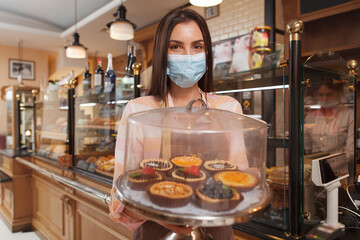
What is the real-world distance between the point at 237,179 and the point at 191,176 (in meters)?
0.13

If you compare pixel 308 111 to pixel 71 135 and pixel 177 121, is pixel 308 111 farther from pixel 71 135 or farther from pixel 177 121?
pixel 71 135

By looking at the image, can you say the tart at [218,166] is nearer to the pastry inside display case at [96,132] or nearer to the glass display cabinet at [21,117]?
the pastry inside display case at [96,132]

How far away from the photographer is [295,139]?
3.71 ft

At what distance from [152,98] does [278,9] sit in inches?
125

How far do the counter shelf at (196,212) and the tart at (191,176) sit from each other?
0.23 feet

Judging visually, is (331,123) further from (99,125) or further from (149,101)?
(99,125)

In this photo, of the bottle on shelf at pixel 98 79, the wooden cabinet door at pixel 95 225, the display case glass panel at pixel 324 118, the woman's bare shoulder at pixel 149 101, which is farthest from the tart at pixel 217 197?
the bottle on shelf at pixel 98 79

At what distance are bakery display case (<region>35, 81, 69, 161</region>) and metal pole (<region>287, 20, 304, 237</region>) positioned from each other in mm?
2596

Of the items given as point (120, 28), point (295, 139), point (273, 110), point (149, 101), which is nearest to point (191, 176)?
point (149, 101)

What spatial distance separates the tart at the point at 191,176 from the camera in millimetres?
736

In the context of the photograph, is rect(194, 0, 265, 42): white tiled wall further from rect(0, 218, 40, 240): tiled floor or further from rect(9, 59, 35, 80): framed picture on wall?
rect(9, 59, 35, 80): framed picture on wall

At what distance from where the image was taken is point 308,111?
199 centimetres

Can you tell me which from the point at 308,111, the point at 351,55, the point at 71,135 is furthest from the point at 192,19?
the point at 351,55

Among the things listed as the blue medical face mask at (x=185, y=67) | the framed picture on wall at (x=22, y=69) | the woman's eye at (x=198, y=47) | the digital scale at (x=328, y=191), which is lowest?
the digital scale at (x=328, y=191)
